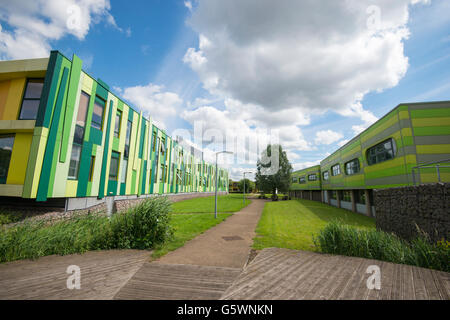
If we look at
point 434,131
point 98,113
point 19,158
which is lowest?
point 19,158

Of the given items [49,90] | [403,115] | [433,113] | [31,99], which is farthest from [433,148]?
[31,99]

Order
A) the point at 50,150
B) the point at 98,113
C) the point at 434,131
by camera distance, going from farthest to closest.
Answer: the point at 98,113, the point at 434,131, the point at 50,150

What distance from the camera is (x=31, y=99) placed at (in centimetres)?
1218

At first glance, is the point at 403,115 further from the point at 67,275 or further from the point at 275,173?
the point at 275,173

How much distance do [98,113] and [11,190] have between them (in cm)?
727

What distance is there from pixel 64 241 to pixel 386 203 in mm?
16012

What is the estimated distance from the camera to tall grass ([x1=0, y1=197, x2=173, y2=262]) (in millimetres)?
6305

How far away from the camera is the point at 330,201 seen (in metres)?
34.3

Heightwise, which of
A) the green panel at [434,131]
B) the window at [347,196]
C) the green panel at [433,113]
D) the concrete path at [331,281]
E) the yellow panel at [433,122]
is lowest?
the concrete path at [331,281]

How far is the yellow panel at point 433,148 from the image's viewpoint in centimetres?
1287

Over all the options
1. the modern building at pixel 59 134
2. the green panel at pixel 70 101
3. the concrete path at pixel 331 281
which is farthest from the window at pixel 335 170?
the green panel at pixel 70 101

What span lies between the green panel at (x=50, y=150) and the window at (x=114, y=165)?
5225 millimetres

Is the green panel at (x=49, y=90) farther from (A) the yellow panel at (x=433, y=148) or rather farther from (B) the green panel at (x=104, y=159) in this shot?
(A) the yellow panel at (x=433, y=148)
